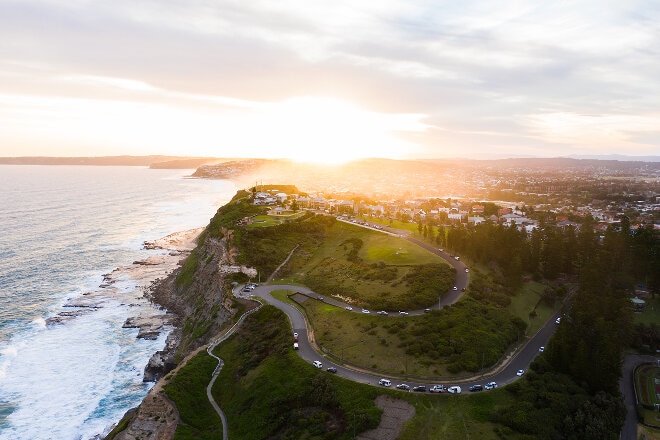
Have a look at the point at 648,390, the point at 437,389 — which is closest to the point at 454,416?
the point at 437,389

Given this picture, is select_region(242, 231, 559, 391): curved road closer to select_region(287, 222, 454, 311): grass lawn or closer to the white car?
the white car

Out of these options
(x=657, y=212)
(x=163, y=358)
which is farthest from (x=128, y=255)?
(x=657, y=212)

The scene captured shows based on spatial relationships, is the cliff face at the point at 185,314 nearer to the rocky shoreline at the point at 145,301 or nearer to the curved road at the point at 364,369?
the rocky shoreline at the point at 145,301

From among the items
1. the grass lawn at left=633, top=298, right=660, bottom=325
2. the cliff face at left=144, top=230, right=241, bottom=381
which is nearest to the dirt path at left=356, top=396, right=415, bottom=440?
the cliff face at left=144, top=230, right=241, bottom=381

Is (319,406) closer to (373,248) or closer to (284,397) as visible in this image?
(284,397)

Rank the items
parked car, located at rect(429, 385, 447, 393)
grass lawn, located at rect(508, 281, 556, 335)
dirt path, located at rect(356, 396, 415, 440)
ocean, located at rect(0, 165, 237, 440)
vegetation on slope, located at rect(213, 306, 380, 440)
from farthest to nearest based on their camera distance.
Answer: grass lawn, located at rect(508, 281, 556, 335) → ocean, located at rect(0, 165, 237, 440) → parked car, located at rect(429, 385, 447, 393) → vegetation on slope, located at rect(213, 306, 380, 440) → dirt path, located at rect(356, 396, 415, 440)

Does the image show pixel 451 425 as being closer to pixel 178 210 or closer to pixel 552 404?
pixel 552 404
